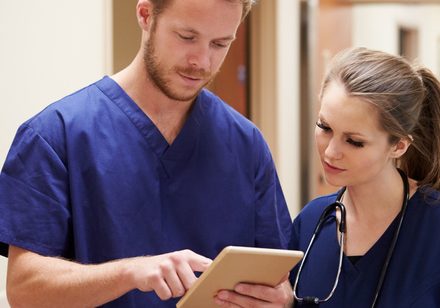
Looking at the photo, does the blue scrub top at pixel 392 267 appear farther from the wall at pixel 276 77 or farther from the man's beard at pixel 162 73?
the wall at pixel 276 77

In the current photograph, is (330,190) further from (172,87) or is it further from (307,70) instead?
(172,87)

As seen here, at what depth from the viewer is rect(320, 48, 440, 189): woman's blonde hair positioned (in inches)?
60.7

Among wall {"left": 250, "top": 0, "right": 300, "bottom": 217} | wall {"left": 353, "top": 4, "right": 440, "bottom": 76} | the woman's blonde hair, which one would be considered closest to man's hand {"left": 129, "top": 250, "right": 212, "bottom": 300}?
the woman's blonde hair

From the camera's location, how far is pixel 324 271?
1.61 m

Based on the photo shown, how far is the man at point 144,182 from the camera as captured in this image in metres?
1.36

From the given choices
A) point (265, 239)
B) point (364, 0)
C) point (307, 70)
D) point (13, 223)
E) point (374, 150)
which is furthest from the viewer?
point (364, 0)

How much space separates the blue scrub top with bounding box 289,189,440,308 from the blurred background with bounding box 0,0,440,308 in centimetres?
74

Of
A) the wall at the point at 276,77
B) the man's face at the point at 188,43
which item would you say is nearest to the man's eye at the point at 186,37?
the man's face at the point at 188,43

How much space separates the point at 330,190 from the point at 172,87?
2697 mm

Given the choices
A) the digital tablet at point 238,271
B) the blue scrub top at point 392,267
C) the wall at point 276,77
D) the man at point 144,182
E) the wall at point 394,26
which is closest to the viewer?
the digital tablet at point 238,271

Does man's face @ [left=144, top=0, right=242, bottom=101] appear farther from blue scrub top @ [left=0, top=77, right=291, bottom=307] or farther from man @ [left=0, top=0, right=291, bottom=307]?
blue scrub top @ [left=0, top=77, right=291, bottom=307]

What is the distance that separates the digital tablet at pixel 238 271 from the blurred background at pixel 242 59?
26.0 inches

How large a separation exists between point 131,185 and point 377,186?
507mm

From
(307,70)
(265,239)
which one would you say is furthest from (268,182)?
(307,70)
